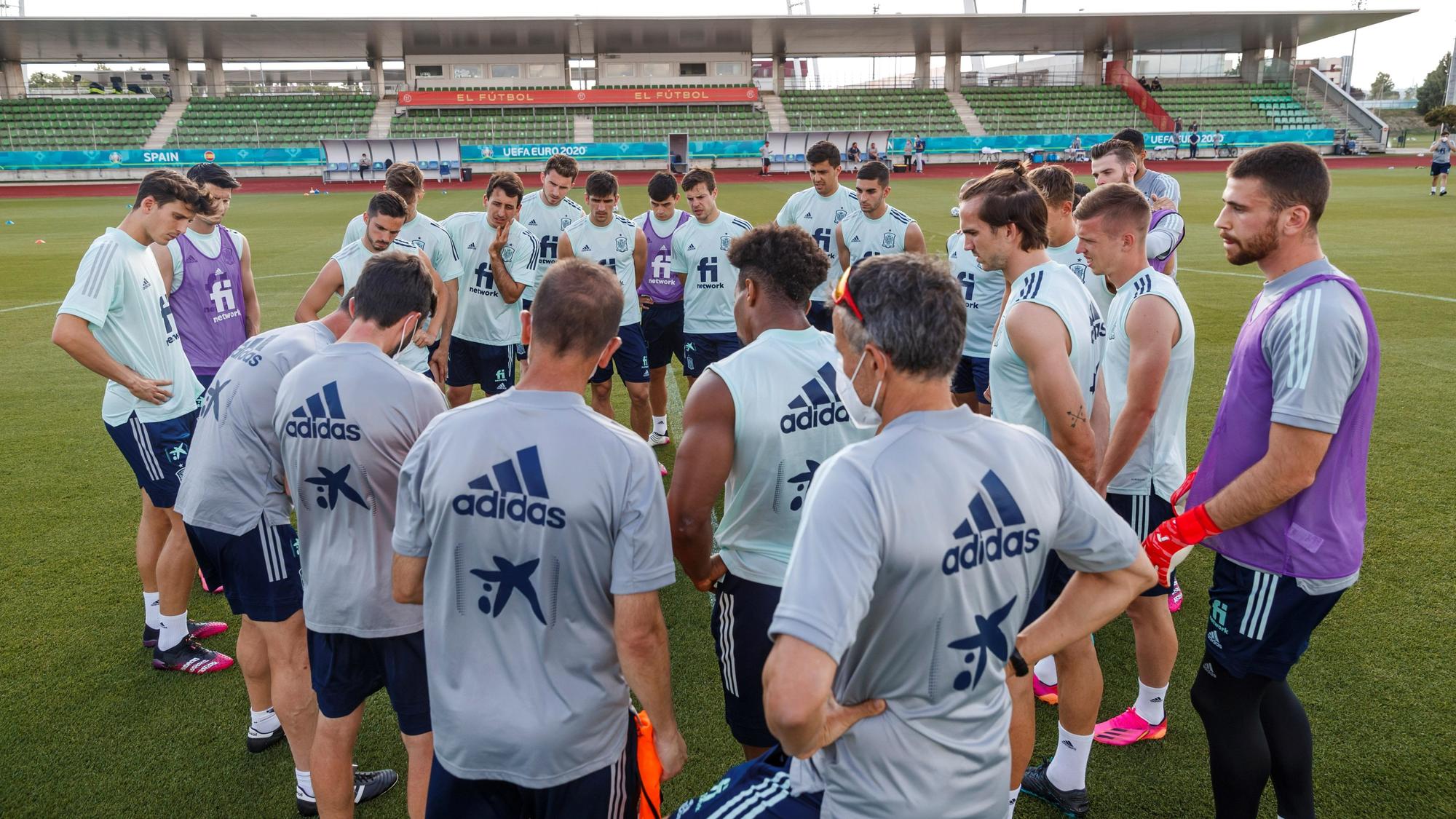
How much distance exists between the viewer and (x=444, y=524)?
7.48ft

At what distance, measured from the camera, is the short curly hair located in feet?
9.71

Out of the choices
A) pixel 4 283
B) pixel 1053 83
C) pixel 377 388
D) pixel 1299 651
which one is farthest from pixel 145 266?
pixel 1053 83

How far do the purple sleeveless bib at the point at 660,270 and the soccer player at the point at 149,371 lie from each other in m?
4.11

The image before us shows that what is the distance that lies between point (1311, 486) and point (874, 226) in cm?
556

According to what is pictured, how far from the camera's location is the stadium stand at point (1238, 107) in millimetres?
49031

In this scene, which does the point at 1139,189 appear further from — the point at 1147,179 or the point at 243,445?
the point at 243,445

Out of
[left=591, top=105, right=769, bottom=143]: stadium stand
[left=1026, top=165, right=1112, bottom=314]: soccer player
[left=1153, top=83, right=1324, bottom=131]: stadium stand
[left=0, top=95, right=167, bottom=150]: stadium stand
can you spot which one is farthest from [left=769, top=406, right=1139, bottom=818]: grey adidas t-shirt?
[left=1153, top=83, right=1324, bottom=131]: stadium stand

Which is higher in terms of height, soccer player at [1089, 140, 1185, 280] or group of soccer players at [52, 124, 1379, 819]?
soccer player at [1089, 140, 1185, 280]

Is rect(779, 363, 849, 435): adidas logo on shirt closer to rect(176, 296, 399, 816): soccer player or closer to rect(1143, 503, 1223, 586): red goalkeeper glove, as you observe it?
rect(1143, 503, 1223, 586): red goalkeeper glove

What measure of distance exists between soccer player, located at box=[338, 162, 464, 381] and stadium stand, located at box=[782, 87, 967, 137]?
44.3 meters

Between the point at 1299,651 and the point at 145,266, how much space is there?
5.69m

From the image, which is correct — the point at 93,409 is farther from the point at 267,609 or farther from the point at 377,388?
the point at 377,388

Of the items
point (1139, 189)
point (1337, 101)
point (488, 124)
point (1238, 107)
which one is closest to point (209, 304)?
point (1139, 189)

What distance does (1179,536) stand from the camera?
2.89 m
